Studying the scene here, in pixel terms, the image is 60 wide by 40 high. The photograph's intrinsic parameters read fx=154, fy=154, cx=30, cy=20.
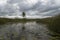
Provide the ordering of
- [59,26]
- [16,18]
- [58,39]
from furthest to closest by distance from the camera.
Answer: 1. [16,18]
2. [59,26]
3. [58,39]

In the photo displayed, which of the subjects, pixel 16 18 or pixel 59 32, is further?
pixel 16 18

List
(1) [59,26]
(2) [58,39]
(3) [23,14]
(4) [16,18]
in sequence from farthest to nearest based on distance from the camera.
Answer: (4) [16,18] → (3) [23,14] → (1) [59,26] → (2) [58,39]

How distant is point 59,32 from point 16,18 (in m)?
96.5

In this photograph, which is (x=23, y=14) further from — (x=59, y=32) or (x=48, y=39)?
(x=48, y=39)

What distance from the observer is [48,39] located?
894 inches

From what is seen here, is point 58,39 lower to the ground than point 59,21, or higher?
lower

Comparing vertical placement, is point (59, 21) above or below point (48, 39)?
above

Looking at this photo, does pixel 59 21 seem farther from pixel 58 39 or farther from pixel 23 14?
pixel 23 14

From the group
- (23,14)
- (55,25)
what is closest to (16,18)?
(23,14)

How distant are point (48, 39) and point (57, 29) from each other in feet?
23.5

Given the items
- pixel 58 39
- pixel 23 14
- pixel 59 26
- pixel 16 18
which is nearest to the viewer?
pixel 58 39

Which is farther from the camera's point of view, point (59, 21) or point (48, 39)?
point (59, 21)

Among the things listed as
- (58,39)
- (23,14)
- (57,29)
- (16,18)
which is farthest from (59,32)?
(16,18)

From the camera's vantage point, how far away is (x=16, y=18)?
406 feet
